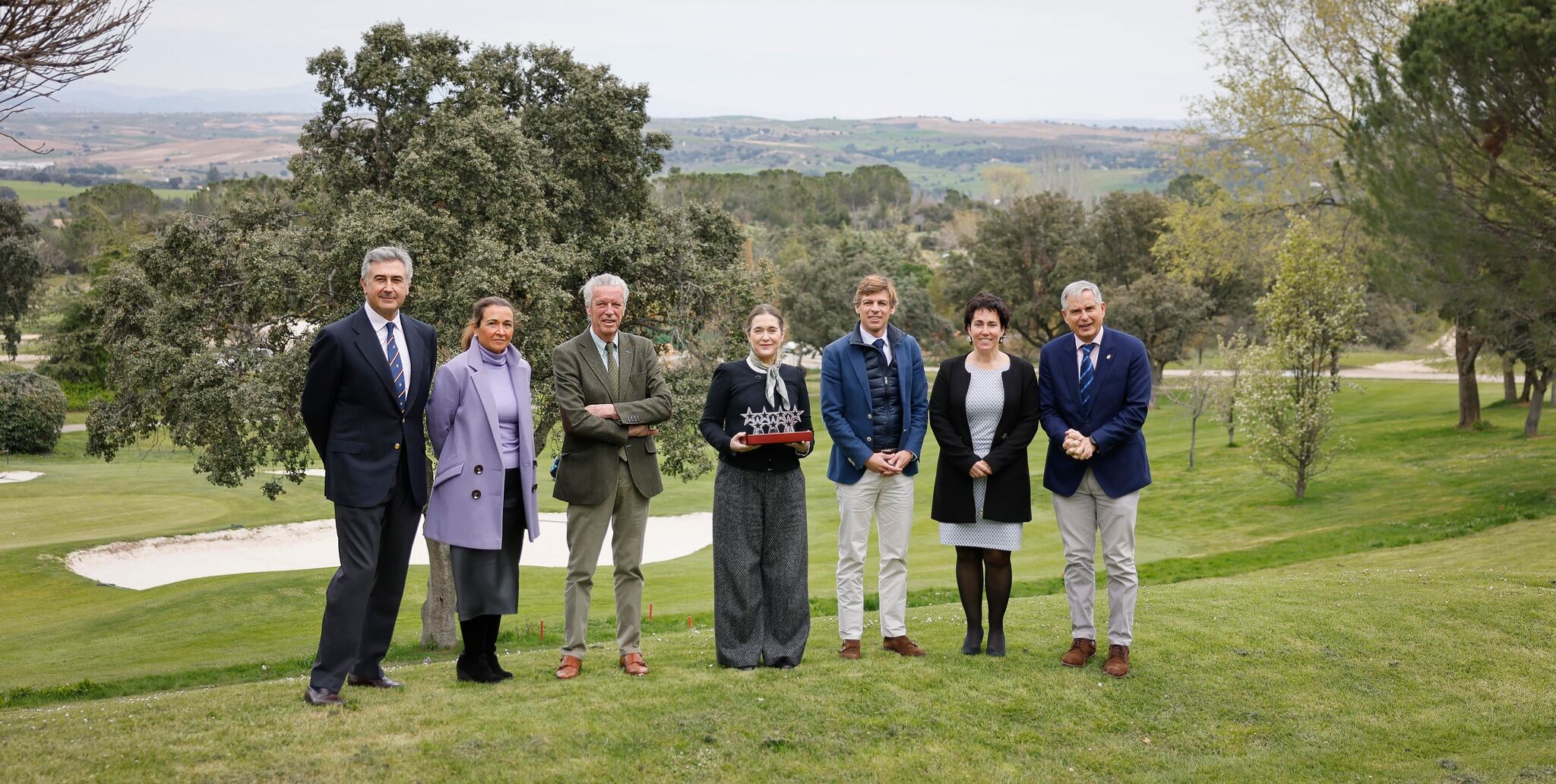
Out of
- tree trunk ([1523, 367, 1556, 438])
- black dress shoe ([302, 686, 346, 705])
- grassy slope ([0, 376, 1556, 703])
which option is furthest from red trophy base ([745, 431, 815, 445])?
tree trunk ([1523, 367, 1556, 438])

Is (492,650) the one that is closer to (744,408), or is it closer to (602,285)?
(744,408)

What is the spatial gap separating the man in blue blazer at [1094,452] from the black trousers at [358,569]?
4.09 meters

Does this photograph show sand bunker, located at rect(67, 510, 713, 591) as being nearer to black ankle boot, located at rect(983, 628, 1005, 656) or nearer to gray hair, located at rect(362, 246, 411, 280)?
black ankle boot, located at rect(983, 628, 1005, 656)

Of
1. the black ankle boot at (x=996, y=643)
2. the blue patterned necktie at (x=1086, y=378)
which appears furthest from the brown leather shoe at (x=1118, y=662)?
the blue patterned necktie at (x=1086, y=378)

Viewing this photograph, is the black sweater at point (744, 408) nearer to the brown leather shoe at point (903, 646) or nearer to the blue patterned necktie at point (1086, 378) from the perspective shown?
the brown leather shoe at point (903, 646)

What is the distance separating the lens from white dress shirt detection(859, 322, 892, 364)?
753 cm

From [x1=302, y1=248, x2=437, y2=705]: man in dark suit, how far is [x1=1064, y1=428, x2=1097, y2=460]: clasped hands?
400 centimetres

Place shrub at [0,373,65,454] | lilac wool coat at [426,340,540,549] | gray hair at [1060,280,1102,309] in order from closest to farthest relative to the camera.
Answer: lilac wool coat at [426,340,540,549], gray hair at [1060,280,1102,309], shrub at [0,373,65,454]

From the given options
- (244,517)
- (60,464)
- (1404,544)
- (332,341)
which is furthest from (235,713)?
(60,464)

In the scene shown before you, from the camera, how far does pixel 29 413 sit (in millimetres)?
32438

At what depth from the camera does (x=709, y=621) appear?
15.7m

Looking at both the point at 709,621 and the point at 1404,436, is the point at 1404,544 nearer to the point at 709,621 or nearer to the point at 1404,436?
the point at 709,621

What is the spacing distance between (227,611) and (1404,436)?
99.7 feet

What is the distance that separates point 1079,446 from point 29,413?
34280 millimetres
